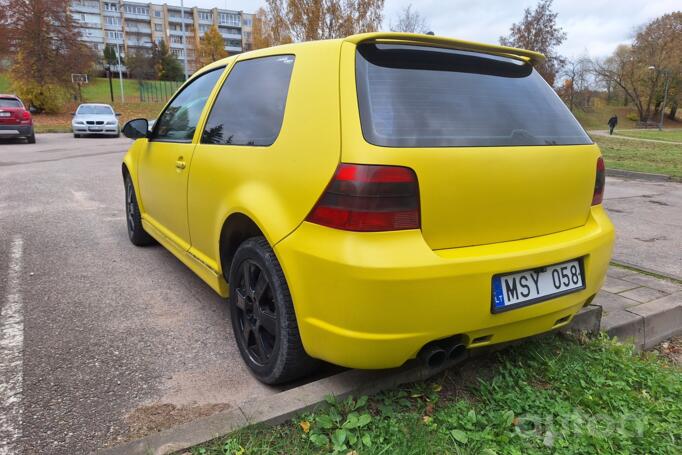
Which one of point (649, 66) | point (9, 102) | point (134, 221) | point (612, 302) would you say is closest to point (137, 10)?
point (649, 66)

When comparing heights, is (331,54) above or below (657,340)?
above

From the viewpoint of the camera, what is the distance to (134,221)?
4.81 m

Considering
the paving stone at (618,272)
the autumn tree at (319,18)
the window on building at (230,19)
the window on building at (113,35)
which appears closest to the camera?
the paving stone at (618,272)

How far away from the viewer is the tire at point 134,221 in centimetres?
473

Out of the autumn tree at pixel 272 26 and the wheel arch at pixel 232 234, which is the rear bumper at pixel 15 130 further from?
the wheel arch at pixel 232 234

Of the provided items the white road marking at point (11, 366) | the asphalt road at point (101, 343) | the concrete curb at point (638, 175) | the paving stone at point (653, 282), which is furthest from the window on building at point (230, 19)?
the paving stone at point (653, 282)

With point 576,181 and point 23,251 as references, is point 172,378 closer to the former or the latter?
point 576,181

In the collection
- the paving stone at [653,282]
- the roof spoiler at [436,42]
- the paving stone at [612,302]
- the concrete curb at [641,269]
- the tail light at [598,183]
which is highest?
the roof spoiler at [436,42]

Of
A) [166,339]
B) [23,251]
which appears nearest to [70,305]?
[166,339]

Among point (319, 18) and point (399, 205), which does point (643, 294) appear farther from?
point (319, 18)

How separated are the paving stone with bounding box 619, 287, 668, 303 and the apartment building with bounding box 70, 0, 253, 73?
8171cm

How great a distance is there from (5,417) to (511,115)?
8.72 ft

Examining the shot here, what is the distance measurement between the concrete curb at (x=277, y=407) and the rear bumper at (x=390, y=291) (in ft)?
0.73

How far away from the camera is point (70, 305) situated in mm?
3469
